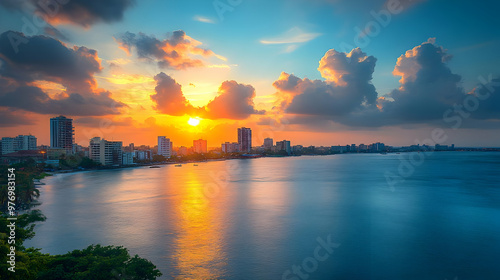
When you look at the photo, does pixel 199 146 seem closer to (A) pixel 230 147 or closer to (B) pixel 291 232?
(A) pixel 230 147

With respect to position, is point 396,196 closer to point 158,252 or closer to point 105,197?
point 158,252

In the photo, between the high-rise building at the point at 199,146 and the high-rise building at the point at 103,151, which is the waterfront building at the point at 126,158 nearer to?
the high-rise building at the point at 103,151

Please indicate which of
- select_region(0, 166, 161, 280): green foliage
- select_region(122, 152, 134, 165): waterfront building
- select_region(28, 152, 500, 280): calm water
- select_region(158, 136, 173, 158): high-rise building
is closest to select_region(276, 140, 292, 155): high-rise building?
select_region(158, 136, 173, 158): high-rise building

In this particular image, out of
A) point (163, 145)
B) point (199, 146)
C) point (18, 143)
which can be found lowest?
point (163, 145)

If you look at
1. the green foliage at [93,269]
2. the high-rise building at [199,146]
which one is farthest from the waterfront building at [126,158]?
the high-rise building at [199,146]

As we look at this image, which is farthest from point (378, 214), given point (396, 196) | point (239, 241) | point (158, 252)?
point (158, 252)

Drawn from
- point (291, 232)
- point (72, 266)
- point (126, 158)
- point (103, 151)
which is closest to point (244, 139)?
point (126, 158)
